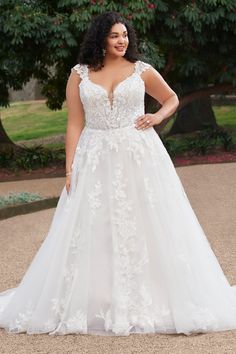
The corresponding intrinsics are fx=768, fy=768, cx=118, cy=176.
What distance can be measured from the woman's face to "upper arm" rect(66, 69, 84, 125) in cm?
29

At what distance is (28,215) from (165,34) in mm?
5214

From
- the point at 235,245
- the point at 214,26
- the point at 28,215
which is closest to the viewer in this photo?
the point at 235,245

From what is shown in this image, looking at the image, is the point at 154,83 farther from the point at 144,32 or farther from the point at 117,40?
the point at 144,32

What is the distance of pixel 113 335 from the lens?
15.5 ft

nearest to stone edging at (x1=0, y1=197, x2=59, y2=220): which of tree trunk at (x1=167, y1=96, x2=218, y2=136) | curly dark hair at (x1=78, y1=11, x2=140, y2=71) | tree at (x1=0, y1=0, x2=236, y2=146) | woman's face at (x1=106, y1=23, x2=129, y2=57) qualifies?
tree at (x1=0, y1=0, x2=236, y2=146)

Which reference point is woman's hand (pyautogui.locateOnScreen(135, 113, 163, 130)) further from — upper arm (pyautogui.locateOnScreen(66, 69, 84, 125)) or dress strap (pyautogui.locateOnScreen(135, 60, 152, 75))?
upper arm (pyautogui.locateOnScreen(66, 69, 84, 125))

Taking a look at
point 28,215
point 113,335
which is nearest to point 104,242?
point 113,335

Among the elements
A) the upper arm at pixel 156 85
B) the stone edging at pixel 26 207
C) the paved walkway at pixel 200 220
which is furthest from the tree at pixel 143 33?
the upper arm at pixel 156 85

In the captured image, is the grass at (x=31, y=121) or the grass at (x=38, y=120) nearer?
the grass at (x=38, y=120)

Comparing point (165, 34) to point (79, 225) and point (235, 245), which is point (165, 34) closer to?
point (235, 245)

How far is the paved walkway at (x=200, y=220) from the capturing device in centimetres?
452

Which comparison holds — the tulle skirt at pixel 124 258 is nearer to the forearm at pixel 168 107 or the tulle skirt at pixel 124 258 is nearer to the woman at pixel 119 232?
the woman at pixel 119 232

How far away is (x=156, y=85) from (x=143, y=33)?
805cm

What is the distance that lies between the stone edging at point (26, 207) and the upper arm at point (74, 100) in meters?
4.78
